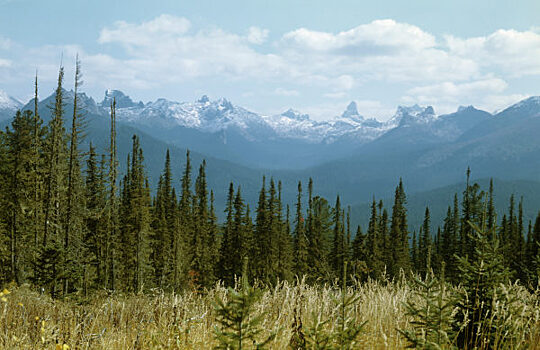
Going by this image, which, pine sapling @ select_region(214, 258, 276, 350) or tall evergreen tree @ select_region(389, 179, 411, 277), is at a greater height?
pine sapling @ select_region(214, 258, 276, 350)

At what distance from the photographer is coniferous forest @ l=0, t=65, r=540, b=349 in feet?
15.8

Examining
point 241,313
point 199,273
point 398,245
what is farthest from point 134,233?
point 398,245

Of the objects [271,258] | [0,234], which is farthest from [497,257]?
[271,258]

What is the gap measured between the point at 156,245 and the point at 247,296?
53917 millimetres

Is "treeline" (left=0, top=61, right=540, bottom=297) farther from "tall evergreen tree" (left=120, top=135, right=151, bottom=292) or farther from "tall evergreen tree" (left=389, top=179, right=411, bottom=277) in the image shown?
"tall evergreen tree" (left=389, top=179, right=411, bottom=277)

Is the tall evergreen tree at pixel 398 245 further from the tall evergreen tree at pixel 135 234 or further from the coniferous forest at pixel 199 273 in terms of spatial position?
A: the tall evergreen tree at pixel 135 234

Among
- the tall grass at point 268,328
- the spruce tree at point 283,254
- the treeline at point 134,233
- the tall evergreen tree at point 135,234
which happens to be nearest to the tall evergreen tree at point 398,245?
the treeline at point 134,233

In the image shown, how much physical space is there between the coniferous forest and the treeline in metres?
0.20

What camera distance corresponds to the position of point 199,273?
209 ft

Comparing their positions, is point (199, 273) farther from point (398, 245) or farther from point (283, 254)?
point (398, 245)

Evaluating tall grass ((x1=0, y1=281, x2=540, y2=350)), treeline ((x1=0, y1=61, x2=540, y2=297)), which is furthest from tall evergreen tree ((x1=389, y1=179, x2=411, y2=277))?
tall grass ((x1=0, y1=281, x2=540, y2=350))

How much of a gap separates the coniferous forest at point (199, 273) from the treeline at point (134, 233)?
20 centimetres

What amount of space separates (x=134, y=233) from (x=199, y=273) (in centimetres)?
2437

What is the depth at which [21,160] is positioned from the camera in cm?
3219
